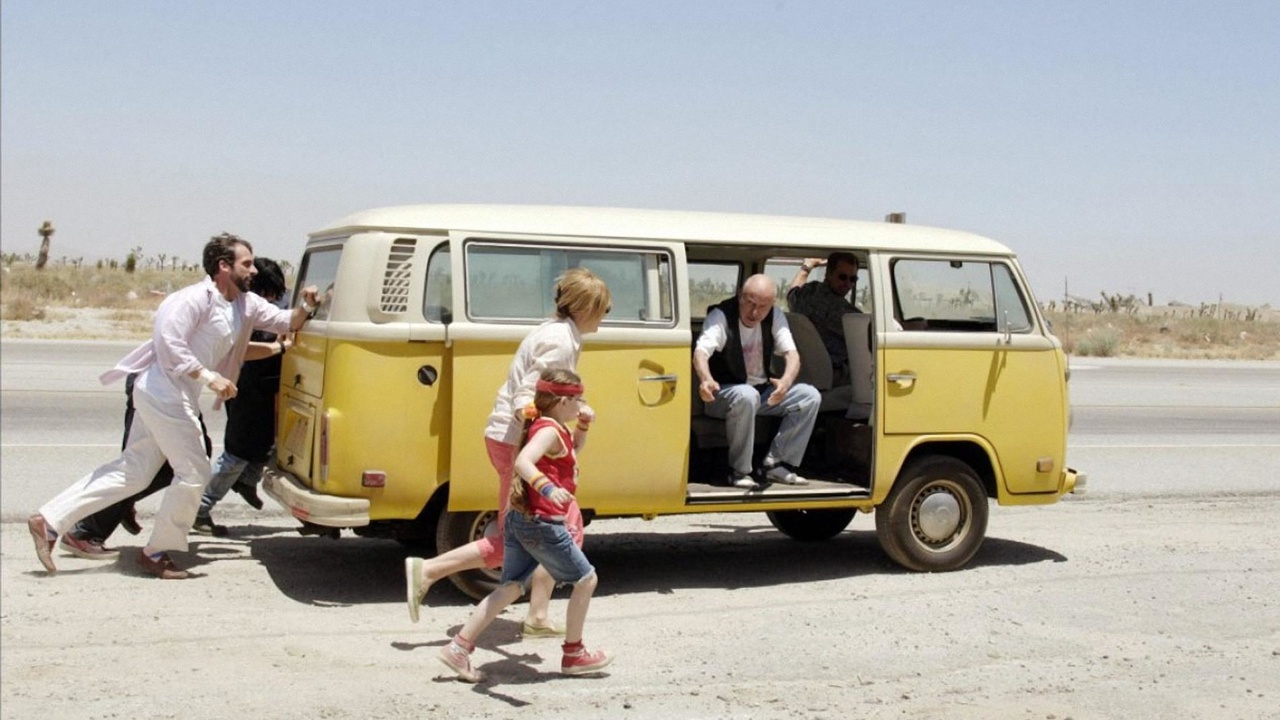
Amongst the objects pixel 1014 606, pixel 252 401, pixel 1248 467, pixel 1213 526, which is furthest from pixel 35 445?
pixel 1248 467

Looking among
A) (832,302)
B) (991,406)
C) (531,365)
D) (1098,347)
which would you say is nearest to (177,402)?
(531,365)

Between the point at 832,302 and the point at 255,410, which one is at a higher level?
the point at 832,302

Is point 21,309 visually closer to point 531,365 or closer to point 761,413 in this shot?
point 761,413

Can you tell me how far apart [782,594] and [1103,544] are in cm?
286

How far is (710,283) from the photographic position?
30.3ft

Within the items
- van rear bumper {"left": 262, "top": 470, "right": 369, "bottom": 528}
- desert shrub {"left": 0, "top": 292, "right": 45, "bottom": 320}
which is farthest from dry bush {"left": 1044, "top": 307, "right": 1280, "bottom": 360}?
van rear bumper {"left": 262, "top": 470, "right": 369, "bottom": 528}

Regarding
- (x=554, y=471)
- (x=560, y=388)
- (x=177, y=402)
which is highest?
(x=560, y=388)

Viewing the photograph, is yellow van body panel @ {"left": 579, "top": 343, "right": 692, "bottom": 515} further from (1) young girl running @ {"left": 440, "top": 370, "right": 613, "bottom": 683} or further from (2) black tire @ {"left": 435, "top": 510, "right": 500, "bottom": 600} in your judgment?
(1) young girl running @ {"left": 440, "top": 370, "right": 613, "bottom": 683}

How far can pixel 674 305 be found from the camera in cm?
786

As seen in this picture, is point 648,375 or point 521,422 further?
point 648,375

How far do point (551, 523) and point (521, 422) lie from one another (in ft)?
1.83

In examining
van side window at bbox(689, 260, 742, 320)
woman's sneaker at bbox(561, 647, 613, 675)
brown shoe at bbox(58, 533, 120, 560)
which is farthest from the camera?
van side window at bbox(689, 260, 742, 320)

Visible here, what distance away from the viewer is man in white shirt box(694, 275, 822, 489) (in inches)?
325

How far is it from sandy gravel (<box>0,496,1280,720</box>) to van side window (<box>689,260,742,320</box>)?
64.4 inches
